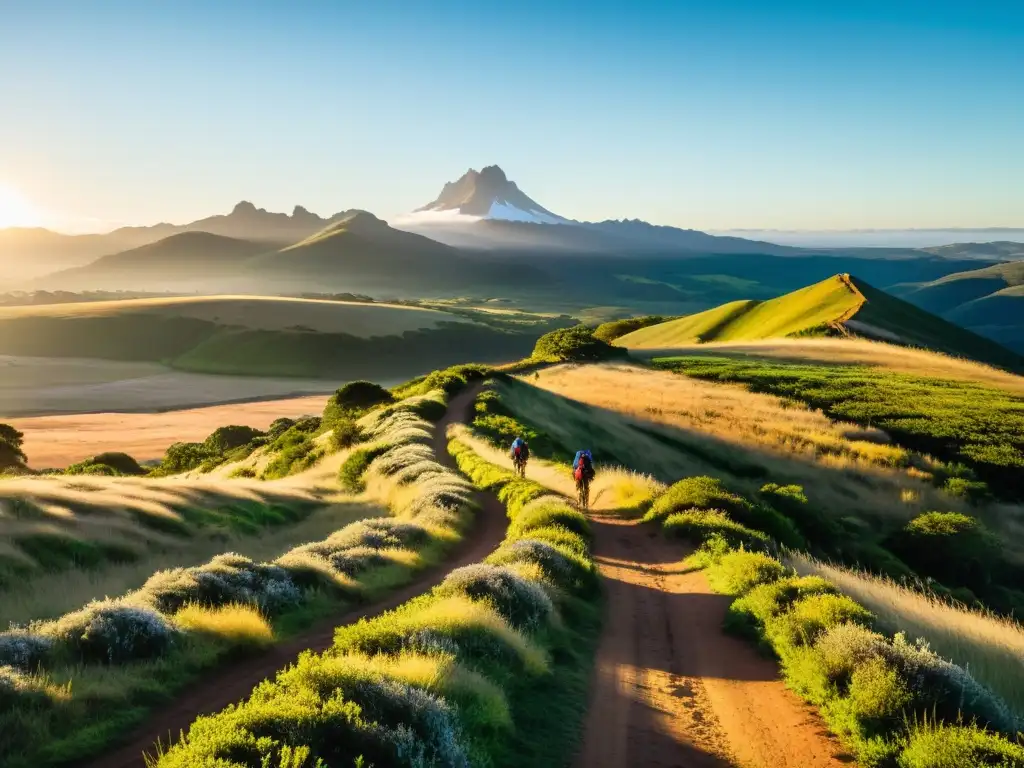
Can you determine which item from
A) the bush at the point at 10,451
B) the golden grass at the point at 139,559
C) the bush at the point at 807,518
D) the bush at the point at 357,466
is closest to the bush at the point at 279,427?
the bush at the point at 10,451

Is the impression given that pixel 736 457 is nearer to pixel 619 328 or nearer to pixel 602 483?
pixel 602 483

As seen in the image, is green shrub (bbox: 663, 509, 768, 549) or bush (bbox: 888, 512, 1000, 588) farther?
bush (bbox: 888, 512, 1000, 588)

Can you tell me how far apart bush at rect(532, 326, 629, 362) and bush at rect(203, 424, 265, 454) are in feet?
122

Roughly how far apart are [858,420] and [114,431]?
3445 inches

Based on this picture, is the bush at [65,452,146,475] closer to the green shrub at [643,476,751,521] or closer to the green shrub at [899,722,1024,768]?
the green shrub at [643,476,751,521]

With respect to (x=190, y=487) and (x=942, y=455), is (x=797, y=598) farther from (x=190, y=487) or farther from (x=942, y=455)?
(x=942, y=455)

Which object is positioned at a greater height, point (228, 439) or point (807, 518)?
point (807, 518)

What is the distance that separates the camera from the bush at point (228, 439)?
251ft

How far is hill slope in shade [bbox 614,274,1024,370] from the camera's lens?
105000 mm

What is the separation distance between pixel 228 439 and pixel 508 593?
74072mm

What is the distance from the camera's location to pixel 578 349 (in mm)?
92688

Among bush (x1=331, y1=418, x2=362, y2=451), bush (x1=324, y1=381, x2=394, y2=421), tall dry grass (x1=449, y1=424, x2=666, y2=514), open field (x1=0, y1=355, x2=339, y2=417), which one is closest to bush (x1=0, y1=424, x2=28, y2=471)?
bush (x1=324, y1=381, x2=394, y2=421)

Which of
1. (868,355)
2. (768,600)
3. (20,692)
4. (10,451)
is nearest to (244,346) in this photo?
(10,451)

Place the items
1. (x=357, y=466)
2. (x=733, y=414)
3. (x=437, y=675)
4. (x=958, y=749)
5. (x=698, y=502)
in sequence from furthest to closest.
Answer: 1. (x=733, y=414)
2. (x=357, y=466)
3. (x=698, y=502)
4. (x=437, y=675)
5. (x=958, y=749)
